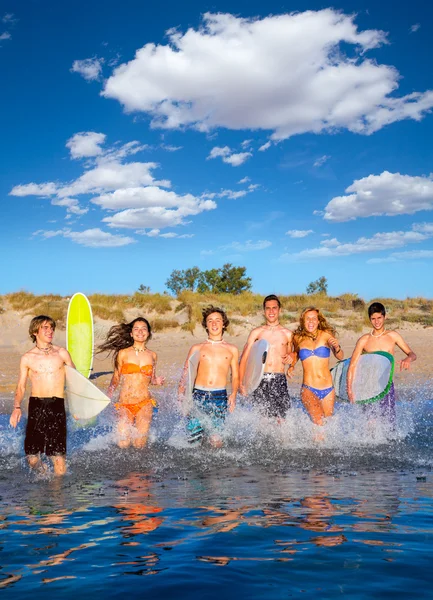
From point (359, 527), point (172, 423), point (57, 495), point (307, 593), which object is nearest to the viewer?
point (307, 593)

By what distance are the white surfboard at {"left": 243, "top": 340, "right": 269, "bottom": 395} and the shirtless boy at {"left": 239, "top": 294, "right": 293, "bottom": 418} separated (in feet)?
0.15

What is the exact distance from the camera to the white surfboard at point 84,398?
6392 mm

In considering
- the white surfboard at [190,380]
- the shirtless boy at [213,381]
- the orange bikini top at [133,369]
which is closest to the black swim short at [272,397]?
the shirtless boy at [213,381]

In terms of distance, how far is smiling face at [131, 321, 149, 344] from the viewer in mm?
7152

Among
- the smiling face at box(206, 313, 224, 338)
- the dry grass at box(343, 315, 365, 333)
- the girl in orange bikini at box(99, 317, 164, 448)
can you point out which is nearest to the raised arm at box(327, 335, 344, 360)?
the smiling face at box(206, 313, 224, 338)

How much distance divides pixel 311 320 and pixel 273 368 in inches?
28.5

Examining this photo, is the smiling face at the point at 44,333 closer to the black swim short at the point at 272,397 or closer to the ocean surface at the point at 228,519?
the ocean surface at the point at 228,519

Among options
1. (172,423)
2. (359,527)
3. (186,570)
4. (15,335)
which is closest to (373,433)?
(172,423)

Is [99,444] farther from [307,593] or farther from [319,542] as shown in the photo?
[307,593]

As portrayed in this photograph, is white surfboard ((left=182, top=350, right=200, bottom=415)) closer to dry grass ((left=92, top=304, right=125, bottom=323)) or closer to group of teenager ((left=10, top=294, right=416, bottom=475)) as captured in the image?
group of teenager ((left=10, top=294, right=416, bottom=475))

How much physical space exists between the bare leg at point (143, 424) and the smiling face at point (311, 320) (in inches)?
78.5

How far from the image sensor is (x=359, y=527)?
12.8 feet

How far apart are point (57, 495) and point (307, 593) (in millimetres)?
2603

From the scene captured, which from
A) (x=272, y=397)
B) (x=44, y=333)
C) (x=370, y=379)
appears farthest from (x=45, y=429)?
(x=370, y=379)
